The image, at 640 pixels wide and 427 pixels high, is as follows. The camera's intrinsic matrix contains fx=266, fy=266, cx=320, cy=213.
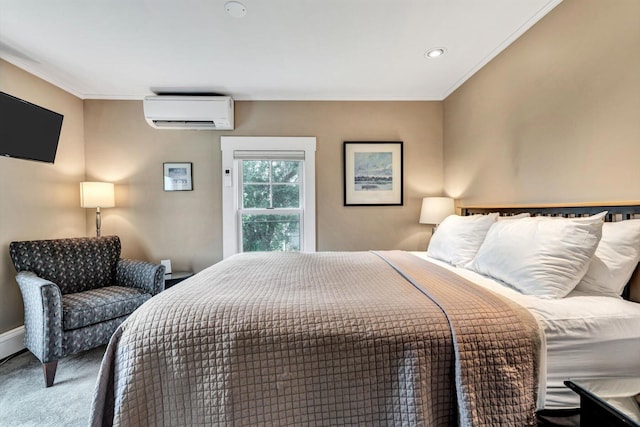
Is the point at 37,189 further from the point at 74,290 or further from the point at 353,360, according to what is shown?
the point at 353,360

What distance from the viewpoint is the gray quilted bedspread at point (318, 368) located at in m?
0.89

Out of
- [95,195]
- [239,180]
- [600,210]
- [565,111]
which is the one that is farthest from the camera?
[239,180]

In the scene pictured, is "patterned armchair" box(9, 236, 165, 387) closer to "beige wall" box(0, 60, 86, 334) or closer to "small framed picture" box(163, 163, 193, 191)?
"beige wall" box(0, 60, 86, 334)

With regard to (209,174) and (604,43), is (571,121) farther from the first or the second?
(209,174)

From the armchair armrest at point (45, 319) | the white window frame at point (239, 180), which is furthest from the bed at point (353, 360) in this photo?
the white window frame at point (239, 180)

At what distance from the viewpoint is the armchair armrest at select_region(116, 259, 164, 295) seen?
7.88 ft

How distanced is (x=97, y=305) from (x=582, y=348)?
2918 mm

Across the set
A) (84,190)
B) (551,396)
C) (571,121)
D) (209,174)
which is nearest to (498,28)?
(571,121)

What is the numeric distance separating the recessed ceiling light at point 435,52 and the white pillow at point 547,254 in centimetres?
157

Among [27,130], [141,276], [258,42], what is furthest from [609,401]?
[27,130]

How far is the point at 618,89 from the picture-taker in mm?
1354

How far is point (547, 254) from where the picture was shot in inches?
50.4

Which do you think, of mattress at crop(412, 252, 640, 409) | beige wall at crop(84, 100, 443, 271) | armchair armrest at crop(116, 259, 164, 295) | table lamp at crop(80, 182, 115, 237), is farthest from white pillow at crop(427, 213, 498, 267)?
table lamp at crop(80, 182, 115, 237)

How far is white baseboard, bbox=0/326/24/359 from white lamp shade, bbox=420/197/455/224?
387 cm
